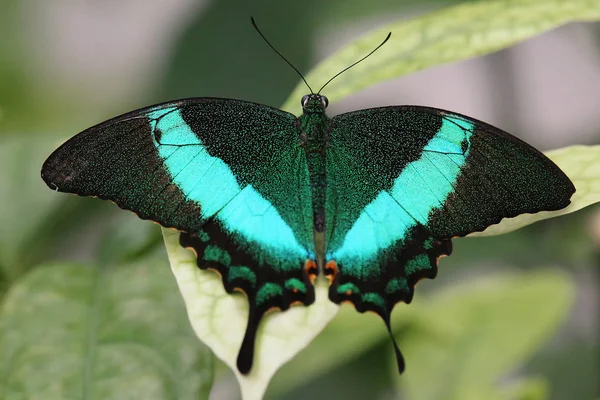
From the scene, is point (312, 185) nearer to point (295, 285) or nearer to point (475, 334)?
point (295, 285)

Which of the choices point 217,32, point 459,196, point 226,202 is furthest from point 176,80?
point 459,196

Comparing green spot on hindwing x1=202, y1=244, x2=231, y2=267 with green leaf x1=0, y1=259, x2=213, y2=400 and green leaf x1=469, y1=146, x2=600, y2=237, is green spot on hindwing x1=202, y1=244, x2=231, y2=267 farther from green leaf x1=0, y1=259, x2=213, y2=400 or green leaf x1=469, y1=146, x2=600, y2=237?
green leaf x1=469, y1=146, x2=600, y2=237

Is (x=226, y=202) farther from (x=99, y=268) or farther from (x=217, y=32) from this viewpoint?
(x=217, y=32)

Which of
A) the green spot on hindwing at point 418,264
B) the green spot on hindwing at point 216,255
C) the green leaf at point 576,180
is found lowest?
the green spot on hindwing at point 418,264

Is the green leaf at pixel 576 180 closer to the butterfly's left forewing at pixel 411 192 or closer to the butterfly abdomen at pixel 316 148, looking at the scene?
the butterfly's left forewing at pixel 411 192

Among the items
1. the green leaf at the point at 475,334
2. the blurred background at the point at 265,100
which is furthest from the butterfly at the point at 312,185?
the green leaf at the point at 475,334
